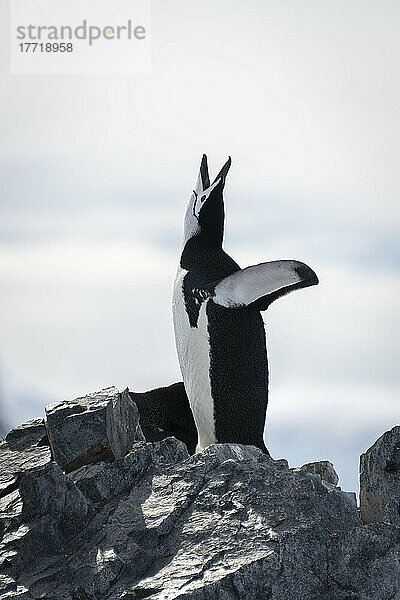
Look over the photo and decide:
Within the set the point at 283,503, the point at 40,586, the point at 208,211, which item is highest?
the point at 208,211

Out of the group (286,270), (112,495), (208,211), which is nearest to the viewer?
(112,495)

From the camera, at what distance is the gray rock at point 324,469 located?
3420mm

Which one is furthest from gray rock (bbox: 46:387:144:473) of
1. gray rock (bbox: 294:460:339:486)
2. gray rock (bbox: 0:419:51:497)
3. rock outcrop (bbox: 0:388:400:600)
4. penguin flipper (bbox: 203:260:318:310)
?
penguin flipper (bbox: 203:260:318:310)

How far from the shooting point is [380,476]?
2730mm

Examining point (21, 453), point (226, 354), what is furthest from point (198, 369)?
point (21, 453)

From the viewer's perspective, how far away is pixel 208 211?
4.87m

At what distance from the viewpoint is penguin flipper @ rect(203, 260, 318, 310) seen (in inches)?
155

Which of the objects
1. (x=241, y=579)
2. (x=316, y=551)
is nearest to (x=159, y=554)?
(x=241, y=579)

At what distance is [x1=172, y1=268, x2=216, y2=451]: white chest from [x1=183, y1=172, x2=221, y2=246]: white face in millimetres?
517

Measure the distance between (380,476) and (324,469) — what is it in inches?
28.8

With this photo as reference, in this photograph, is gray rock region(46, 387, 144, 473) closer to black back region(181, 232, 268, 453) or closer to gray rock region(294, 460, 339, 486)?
gray rock region(294, 460, 339, 486)

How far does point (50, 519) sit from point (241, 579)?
665 mm

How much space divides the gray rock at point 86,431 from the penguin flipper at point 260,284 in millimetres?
1214

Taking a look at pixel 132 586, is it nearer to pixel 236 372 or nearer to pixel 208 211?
pixel 236 372
